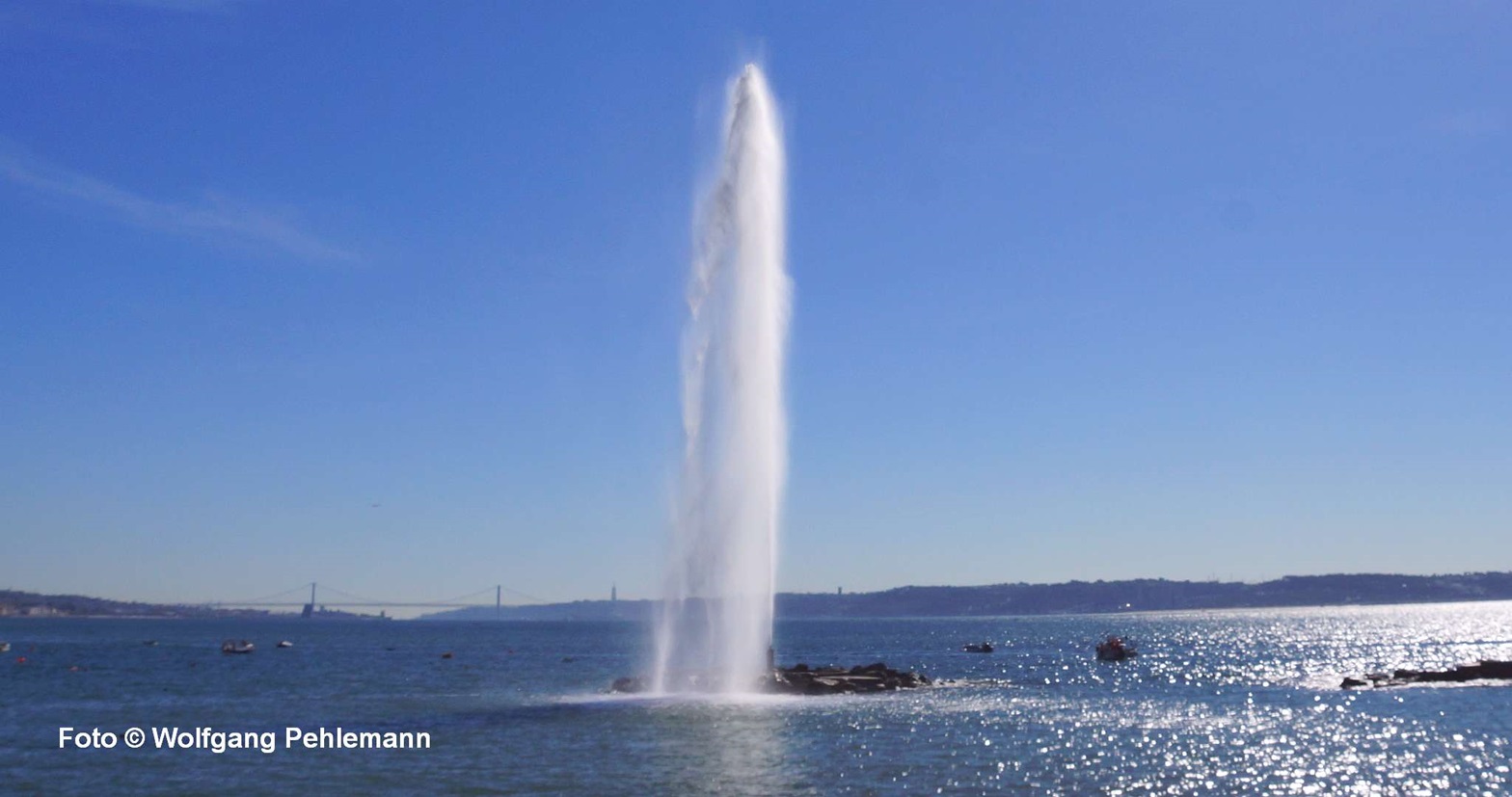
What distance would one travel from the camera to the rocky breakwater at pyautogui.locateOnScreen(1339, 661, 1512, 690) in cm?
7138

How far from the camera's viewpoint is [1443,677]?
239ft

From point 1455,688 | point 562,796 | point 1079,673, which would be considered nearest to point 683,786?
point 562,796

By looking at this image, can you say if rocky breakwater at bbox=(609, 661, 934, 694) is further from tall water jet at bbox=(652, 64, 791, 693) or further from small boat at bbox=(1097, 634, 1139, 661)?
small boat at bbox=(1097, 634, 1139, 661)

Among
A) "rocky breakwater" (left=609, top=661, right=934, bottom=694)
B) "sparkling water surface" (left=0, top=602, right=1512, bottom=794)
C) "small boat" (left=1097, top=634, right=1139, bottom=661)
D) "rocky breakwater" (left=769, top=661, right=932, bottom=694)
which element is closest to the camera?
"sparkling water surface" (left=0, top=602, right=1512, bottom=794)

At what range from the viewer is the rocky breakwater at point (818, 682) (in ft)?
179

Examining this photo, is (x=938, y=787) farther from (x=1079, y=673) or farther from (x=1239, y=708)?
(x=1079, y=673)

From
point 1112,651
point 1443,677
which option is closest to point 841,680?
point 1443,677

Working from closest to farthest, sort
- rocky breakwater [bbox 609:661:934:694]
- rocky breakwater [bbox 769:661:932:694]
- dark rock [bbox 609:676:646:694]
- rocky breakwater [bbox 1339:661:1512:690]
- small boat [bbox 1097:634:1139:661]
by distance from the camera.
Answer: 1. rocky breakwater [bbox 609:661:934:694]
2. dark rock [bbox 609:676:646:694]
3. rocky breakwater [bbox 769:661:932:694]
4. rocky breakwater [bbox 1339:661:1512:690]
5. small boat [bbox 1097:634:1139:661]

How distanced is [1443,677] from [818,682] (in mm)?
40176

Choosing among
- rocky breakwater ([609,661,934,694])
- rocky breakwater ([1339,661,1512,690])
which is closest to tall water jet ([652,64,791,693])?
rocky breakwater ([609,661,934,694])

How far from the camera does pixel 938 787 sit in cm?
3228

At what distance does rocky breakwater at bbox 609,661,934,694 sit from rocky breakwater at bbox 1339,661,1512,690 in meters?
26.3

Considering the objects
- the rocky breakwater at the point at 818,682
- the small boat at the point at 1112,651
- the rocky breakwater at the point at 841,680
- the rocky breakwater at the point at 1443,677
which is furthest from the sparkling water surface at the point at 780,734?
the small boat at the point at 1112,651

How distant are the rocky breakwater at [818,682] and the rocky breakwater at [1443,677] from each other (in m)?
26.3
